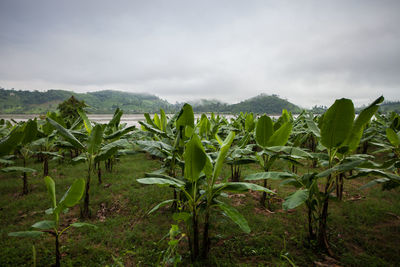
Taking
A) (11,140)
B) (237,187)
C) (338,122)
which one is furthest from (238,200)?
(11,140)

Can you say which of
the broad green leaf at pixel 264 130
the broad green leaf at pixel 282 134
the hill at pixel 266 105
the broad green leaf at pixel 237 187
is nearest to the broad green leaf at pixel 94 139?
the broad green leaf at pixel 237 187

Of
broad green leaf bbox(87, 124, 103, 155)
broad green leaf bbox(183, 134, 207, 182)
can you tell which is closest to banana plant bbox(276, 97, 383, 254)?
broad green leaf bbox(183, 134, 207, 182)

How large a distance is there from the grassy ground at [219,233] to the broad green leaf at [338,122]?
1106mm

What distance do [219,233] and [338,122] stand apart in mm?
1806

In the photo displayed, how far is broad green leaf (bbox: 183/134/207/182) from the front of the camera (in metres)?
1.41

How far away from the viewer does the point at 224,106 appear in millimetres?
58906

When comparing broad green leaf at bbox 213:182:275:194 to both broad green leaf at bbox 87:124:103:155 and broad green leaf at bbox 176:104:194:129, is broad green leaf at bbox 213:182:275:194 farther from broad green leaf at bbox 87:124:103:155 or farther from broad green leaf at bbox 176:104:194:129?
broad green leaf at bbox 87:124:103:155

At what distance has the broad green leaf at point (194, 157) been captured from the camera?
141cm

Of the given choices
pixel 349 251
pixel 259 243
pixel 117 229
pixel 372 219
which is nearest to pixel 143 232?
pixel 117 229

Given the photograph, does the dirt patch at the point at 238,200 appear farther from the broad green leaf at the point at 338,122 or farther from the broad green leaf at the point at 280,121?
the broad green leaf at the point at 338,122

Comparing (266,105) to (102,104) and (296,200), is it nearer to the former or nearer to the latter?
(296,200)

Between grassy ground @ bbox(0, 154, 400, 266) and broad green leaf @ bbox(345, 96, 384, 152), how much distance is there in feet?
3.80

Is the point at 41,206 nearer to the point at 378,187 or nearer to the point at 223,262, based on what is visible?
the point at 223,262

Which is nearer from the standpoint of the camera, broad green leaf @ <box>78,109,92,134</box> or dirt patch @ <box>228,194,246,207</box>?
broad green leaf @ <box>78,109,92,134</box>
